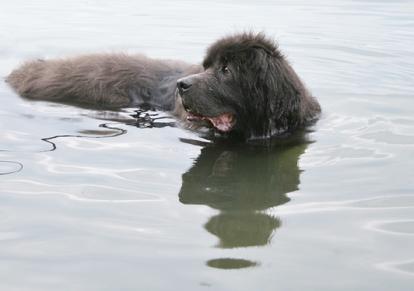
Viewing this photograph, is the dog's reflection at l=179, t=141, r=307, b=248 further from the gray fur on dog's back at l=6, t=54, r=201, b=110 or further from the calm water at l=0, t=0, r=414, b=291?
the gray fur on dog's back at l=6, t=54, r=201, b=110

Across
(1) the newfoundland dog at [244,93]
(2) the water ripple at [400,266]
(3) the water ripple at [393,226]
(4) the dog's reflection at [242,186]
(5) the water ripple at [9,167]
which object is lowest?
(5) the water ripple at [9,167]

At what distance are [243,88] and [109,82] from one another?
63.1 inches

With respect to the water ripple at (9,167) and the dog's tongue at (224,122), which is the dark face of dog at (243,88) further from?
the water ripple at (9,167)

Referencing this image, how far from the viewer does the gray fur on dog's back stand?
6.63 metres

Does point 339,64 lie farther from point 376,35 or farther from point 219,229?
point 219,229

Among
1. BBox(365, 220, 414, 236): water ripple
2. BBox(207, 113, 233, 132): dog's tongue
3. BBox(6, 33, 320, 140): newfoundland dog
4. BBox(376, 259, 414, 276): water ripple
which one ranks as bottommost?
BBox(376, 259, 414, 276): water ripple

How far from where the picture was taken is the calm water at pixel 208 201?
127 inches

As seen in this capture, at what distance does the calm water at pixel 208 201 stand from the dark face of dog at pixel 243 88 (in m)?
0.26

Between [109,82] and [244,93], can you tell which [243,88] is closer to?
[244,93]

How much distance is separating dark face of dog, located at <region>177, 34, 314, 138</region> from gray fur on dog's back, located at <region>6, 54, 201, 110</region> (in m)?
0.91

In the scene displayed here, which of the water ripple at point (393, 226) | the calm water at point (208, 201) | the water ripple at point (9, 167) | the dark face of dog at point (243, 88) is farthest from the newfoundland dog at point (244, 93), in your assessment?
the water ripple at point (393, 226)

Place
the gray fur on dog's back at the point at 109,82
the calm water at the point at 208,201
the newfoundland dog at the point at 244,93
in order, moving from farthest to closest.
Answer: the gray fur on dog's back at the point at 109,82
the newfoundland dog at the point at 244,93
the calm water at the point at 208,201

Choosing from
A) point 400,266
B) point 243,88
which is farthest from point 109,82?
point 400,266

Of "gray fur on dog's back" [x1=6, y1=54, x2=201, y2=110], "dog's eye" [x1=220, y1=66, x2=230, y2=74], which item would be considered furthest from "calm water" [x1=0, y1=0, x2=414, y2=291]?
"dog's eye" [x1=220, y1=66, x2=230, y2=74]
